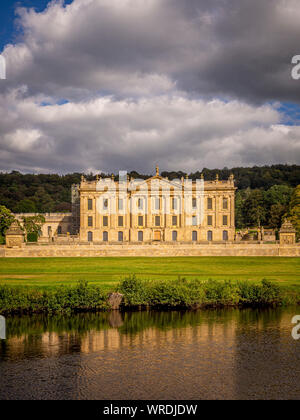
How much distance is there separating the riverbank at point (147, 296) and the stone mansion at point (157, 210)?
36.4 metres

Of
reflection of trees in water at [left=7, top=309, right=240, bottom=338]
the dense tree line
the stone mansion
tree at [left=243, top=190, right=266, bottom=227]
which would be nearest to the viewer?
reflection of trees in water at [left=7, top=309, right=240, bottom=338]

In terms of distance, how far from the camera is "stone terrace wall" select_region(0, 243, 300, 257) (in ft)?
145

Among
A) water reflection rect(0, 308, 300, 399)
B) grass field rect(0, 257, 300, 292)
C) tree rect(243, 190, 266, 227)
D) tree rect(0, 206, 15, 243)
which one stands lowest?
water reflection rect(0, 308, 300, 399)

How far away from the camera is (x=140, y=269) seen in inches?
1421

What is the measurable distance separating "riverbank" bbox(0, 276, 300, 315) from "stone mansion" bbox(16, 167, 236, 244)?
120 ft

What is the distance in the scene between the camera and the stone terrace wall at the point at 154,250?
44.2 meters

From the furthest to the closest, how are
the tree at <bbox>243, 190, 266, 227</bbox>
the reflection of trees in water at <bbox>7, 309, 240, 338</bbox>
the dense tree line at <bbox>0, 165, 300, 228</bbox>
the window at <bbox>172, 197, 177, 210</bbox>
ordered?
1. the dense tree line at <bbox>0, 165, 300, 228</bbox>
2. the tree at <bbox>243, 190, 266, 227</bbox>
3. the window at <bbox>172, 197, 177, 210</bbox>
4. the reflection of trees in water at <bbox>7, 309, 240, 338</bbox>

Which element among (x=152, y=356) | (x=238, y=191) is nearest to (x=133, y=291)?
(x=152, y=356)

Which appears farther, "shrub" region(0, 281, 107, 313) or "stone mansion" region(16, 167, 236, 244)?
"stone mansion" region(16, 167, 236, 244)

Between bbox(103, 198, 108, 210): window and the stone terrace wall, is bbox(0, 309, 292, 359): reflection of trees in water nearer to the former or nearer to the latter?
the stone terrace wall

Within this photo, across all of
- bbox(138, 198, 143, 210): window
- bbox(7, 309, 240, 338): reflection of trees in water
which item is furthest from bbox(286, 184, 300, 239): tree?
bbox(7, 309, 240, 338): reflection of trees in water

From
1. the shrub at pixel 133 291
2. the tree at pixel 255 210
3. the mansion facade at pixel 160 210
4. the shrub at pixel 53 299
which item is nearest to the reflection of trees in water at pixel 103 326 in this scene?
the shrub at pixel 53 299

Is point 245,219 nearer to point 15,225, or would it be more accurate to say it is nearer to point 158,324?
point 15,225
